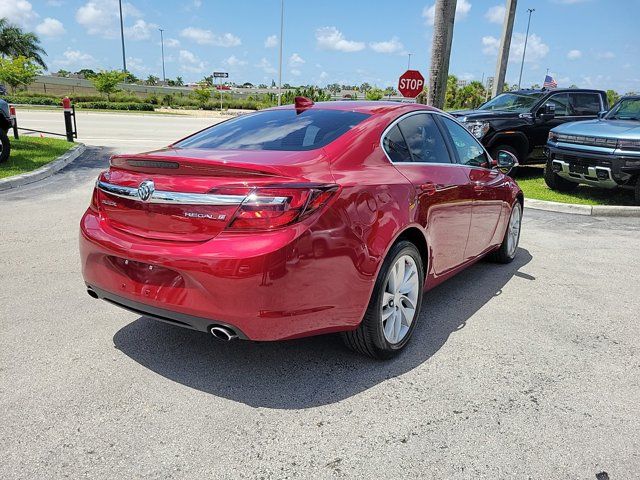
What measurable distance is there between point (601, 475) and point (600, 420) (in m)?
0.50

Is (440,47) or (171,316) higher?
(440,47)

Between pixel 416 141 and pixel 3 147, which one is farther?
pixel 3 147

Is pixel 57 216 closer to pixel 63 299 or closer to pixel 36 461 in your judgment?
pixel 63 299

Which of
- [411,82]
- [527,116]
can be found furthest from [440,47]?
[527,116]

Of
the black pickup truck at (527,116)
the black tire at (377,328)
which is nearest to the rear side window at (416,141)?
the black tire at (377,328)

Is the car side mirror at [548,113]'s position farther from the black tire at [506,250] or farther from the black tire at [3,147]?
the black tire at [3,147]

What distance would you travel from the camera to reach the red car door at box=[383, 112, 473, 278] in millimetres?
3479

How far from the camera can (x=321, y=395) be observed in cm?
291

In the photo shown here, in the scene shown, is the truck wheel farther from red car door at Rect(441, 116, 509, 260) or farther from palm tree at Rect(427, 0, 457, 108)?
red car door at Rect(441, 116, 509, 260)

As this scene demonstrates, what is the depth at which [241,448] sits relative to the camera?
2.45 meters

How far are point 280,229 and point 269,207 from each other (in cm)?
12

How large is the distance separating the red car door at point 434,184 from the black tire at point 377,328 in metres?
0.31

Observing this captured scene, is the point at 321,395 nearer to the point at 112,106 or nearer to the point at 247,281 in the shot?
the point at 247,281

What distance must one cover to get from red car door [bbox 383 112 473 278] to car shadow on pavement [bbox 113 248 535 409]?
585 mm
